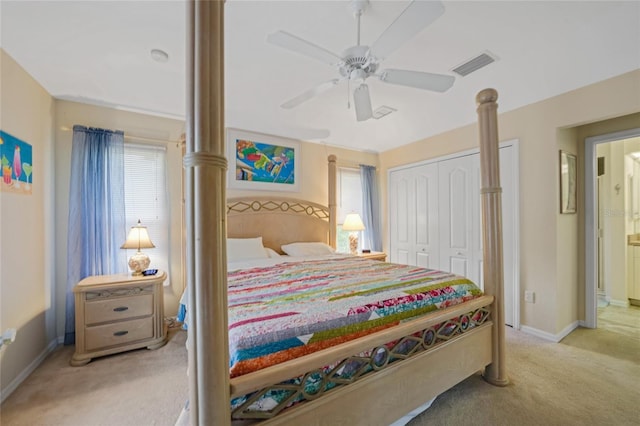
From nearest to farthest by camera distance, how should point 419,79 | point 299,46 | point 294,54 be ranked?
point 299,46
point 419,79
point 294,54

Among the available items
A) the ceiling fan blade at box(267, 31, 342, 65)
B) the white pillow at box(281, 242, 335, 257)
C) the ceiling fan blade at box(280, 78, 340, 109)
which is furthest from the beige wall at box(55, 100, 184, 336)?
the ceiling fan blade at box(267, 31, 342, 65)

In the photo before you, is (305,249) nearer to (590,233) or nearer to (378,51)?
(378,51)

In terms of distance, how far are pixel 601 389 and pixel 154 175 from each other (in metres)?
4.45

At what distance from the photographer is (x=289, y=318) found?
1276 mm

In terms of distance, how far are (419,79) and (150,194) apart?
9.78 ft

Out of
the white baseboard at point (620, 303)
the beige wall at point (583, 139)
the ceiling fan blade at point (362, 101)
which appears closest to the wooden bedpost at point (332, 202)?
the ceiling fan blade at point (362, 101)

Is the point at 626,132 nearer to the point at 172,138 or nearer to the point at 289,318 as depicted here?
the point at 289,318

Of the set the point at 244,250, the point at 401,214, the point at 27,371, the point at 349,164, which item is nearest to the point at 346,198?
the point at 349,164

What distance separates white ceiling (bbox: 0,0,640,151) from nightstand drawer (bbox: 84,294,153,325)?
2.03 meters

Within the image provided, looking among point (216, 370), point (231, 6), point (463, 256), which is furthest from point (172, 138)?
point (463, 256)

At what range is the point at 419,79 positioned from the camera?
6.08 ft

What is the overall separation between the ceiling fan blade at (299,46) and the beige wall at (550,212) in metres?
2.23

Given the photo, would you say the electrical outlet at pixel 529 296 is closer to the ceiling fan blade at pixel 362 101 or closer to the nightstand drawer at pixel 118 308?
the ceiling fan blade at pixel 362 101

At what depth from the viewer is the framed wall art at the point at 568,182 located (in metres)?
2.82
